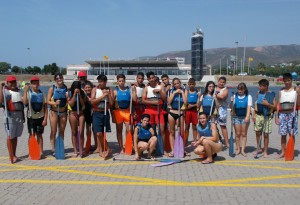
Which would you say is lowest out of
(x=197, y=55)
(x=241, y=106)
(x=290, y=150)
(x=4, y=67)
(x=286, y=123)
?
(x=290, y=150)

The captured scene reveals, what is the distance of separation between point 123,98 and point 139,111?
60cm

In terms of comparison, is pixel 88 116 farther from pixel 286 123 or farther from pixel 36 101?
pixel 286 123

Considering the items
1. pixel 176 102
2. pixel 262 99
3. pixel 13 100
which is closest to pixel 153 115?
pixel 176 102

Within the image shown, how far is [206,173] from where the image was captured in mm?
6348

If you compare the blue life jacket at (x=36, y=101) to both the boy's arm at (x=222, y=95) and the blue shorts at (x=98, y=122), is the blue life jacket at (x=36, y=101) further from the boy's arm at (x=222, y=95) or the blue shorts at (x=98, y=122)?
the boy's arm at (x=222, y=95)

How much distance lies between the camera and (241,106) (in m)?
7.70

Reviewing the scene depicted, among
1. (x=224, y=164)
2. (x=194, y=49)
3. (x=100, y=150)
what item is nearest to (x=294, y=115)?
(x=224, y=164)

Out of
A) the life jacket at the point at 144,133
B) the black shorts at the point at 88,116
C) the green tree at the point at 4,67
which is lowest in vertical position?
the life jacket at the point at 144,133

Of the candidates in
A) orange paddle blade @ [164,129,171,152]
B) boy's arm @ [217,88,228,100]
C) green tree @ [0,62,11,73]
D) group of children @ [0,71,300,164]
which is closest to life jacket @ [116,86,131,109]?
group of children @ [0,71,300,164]

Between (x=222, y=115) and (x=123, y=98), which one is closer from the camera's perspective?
(x=123, y=98)

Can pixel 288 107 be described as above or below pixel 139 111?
above

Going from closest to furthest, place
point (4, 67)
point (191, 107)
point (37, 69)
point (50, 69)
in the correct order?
point (191, 107) → point (50, 69) → point (37, 69) → point (4, 67)

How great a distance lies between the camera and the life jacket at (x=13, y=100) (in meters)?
7.08

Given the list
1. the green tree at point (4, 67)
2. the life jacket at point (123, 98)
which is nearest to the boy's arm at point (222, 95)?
the life jacket at point (123, 98)
